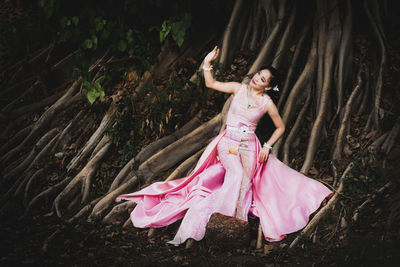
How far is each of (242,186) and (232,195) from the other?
5.4 inches

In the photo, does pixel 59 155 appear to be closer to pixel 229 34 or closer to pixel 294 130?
pixel 229 34

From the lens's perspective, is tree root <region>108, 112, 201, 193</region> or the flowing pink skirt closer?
the flowing pink skirt

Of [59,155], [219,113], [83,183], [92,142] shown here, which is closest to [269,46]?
[219,113]

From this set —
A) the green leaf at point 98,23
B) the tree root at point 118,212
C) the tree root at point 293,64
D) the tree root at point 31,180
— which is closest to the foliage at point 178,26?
the green leaf at point 98,23

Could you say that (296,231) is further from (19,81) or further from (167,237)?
(19,81)

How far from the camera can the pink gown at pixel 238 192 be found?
3529mm

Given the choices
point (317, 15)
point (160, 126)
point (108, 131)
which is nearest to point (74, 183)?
point (108, 131)

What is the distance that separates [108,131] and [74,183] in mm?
675

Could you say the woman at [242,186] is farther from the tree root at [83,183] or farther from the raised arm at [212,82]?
the tree root at [83,183]

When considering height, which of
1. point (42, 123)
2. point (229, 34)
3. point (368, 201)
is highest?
point (229, 34)

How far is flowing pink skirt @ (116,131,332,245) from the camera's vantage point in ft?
11.6

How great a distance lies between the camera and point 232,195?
11.7ft

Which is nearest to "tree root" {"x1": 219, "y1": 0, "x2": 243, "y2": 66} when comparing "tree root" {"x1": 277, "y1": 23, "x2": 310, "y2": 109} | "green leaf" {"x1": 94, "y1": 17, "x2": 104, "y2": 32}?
"tree root" {"x1": 277, "y1": 23, "x2": 310, "y2": 109}

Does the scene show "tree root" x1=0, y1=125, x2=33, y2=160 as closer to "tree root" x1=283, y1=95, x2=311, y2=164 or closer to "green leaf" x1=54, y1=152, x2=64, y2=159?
"green leaf" x1=54, y1=152, x2=64, y2=159
